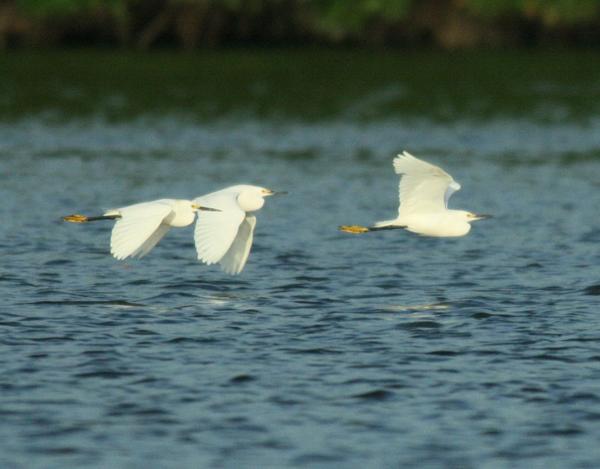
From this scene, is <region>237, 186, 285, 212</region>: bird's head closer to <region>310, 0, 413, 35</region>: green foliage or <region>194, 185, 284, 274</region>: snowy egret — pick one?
<region>194, 185, 284, 274</region>: snowy egret

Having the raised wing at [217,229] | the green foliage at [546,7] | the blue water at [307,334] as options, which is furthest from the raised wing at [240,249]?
the green foliage at [546,7]

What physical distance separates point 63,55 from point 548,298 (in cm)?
3691

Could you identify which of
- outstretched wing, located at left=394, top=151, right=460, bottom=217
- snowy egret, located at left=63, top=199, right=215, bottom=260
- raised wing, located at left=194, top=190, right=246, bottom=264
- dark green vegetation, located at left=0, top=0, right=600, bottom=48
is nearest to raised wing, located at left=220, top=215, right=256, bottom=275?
raised wing, located at left=194, top=190, right=246, bottom=264

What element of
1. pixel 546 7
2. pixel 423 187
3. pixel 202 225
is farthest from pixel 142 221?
pixel 546 7

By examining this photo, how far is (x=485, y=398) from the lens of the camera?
10578 mm

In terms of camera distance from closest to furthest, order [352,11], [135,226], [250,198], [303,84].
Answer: [135,226]
[250,198]
[303,84]
[352,11]

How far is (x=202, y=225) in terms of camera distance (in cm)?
1364

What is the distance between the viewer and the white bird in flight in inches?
524

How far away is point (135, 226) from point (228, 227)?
826 millimetres

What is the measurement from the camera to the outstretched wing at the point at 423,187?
45.1 ft

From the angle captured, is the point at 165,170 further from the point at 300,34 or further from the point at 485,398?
the point at 300,34

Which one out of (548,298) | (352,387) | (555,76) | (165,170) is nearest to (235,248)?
(548,298)

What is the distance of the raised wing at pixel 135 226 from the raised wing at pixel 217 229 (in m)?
0.35

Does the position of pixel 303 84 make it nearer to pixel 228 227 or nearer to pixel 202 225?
pixel 202 225
